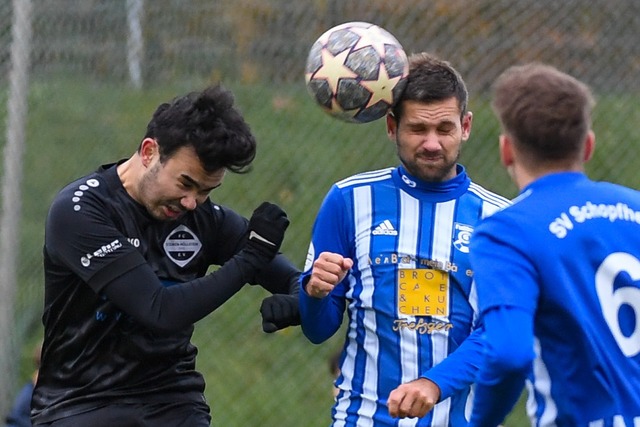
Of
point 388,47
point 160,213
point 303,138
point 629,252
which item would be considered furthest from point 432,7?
point 629,252

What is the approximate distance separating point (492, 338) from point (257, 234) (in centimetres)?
153

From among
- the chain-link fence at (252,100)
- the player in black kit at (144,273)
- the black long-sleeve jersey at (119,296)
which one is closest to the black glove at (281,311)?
the player in black kit at (144,273)

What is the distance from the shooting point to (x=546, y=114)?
3.23 m

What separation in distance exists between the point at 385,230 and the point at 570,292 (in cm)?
122

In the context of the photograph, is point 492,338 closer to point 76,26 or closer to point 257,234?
point 257,234

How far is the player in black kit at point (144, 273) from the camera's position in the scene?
4.35 meters

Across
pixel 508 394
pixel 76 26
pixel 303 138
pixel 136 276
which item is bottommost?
pixel 303 138

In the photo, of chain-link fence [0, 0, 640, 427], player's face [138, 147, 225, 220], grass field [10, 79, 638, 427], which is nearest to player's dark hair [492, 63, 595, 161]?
player's face [138, 147, 225, 220]

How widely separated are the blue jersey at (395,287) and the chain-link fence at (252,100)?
293cm

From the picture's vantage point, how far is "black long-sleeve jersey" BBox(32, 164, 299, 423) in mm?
4332

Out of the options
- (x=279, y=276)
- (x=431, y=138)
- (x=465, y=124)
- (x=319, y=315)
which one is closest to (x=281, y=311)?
(x=319, y=315)

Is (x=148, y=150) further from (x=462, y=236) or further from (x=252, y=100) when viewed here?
(x=252, y=100)

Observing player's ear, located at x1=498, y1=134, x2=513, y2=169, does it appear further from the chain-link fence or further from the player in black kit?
the chain-link fence

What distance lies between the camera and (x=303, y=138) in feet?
25.5
